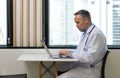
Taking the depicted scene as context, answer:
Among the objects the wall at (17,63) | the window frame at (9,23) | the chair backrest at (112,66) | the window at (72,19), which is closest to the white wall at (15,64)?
the wall at (17,63)

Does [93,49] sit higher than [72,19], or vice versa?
[72,19]

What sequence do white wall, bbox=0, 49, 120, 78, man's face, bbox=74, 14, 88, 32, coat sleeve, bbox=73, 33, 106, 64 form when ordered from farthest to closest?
Answer: white wall, bbox=0, 49, 120, 78, man's face, bbox=74, 14, 88, 32, coat sleeve, bbox=73, 33, 106, 64

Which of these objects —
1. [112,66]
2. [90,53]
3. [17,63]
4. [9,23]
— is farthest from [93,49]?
[9,23]

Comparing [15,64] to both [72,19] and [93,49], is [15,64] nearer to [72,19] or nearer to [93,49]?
[72,19]

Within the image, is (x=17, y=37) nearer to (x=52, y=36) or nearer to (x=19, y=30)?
(x=19, y=30)

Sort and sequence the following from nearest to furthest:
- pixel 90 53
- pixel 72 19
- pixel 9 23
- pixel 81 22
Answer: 1. pixel 90 53
2. pixel 81 22
3. pixel 9 23
4. pixel 72 19

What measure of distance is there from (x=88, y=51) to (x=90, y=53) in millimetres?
61

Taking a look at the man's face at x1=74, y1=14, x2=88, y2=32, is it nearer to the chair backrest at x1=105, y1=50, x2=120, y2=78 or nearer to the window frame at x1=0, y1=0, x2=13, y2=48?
the chair backrest at x1=105, y1=50, x2=120, y2=78

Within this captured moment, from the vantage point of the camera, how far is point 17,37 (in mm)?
4039

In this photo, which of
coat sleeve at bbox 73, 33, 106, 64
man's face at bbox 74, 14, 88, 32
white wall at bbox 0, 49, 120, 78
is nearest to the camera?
coat sleeve at bbox 73, 33, 106, 64

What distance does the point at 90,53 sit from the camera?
10.2 ft

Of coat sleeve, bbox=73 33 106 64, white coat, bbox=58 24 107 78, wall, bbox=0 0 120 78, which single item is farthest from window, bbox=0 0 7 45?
coat sleeve, bbox=73 33 106 64

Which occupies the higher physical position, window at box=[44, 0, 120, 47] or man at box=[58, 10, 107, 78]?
window at box=[44, 0, 120, 47]

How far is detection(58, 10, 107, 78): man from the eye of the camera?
10.3 ft
